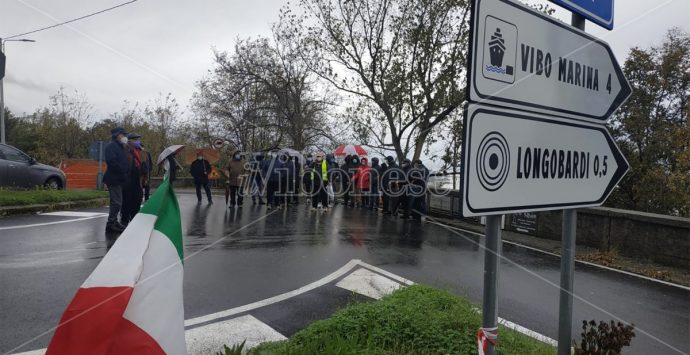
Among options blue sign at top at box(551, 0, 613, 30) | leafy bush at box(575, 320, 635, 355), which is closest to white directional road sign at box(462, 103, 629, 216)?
blue sign at top at box(551, 0, 613, 30)

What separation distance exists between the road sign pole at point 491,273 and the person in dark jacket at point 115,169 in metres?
8.46

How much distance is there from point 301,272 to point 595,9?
16.4 feet

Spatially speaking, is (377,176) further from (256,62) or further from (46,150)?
(46,150)

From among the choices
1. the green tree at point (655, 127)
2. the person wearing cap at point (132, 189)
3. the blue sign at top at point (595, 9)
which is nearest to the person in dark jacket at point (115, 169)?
the person wearing cap at point (132, 189)

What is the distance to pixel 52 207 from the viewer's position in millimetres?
12242

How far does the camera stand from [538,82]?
2.12 metres

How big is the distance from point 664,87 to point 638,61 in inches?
65.9

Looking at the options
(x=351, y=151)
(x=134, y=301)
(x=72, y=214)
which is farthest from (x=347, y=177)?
(x=134, y=301)

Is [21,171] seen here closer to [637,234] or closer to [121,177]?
[121,177]

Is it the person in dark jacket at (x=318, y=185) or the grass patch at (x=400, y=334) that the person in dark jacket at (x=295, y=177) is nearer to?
the person in dark jacket at (x=318, y=185)

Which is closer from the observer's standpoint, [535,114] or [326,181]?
[535,114]

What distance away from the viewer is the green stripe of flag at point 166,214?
2.26m

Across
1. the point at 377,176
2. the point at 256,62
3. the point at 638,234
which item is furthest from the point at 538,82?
the point at 256,62

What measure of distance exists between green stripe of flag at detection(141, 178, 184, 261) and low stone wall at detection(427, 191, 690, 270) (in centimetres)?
825
